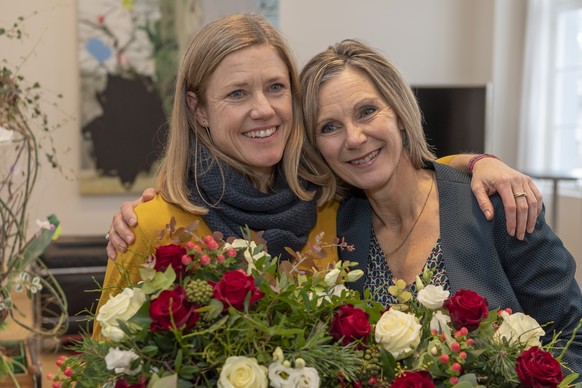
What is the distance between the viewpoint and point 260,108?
1844 millimetres

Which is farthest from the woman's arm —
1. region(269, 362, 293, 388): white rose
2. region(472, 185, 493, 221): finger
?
region(269, 362, 293, 388): white rose

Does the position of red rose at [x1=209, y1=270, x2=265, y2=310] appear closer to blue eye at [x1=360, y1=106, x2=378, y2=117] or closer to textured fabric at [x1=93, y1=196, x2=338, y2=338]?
textured fabric at [x1=93, y1=196, x2=338, y2=338]

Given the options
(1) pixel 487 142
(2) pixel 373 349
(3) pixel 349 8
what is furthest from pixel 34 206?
(2) pixel 373 349

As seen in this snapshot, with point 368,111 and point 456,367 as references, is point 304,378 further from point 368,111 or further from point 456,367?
point 368,111

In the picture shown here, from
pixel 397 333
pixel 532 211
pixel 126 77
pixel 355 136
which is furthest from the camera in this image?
pixel 126 77

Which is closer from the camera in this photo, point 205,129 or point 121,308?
point 121,308

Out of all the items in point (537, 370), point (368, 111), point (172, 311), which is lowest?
point (537, 370)

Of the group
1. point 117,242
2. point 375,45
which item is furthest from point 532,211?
point 375,45

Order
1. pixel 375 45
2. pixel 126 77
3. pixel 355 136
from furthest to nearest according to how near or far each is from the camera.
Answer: pixel 375 45, pixel 126 77, pixel 355 136

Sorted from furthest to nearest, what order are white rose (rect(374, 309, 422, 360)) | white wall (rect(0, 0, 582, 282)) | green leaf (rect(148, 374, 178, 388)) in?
white wall (rect(0, 0, 582, 282)) < white rose (rect(374, 309, 422, 360)) < green leaf (rect(148, 374, 178, 388))

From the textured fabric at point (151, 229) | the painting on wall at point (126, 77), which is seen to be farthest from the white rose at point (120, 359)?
the painting on wall at point (126, 77)

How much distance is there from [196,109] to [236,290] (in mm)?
921

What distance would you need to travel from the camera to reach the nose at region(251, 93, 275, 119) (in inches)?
72.5

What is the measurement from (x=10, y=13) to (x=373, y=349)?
4.99m
